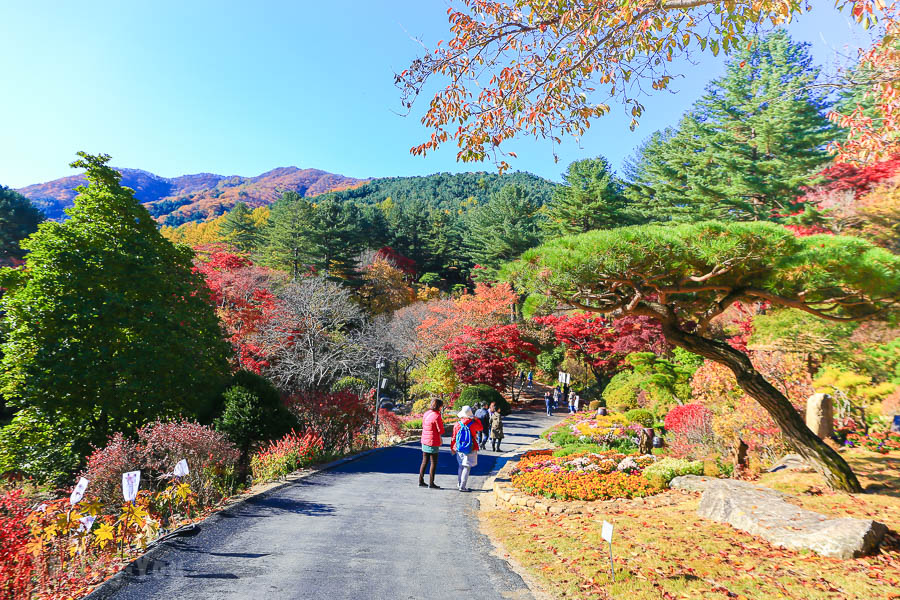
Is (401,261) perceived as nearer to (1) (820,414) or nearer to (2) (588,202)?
(2) (588,202)

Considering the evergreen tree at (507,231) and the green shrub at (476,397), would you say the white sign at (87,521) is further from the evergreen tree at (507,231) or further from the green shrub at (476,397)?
the evergreen tree at (507,231)

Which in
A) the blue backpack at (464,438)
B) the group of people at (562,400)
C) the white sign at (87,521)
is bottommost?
the group of people at (562,400)

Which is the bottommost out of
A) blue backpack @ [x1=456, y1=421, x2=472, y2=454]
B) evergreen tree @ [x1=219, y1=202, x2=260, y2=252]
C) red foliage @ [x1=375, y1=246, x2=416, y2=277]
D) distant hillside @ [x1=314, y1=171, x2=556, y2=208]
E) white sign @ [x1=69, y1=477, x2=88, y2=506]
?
blue backpack @ [x1=456, y1=421, x2=472, y2=454]

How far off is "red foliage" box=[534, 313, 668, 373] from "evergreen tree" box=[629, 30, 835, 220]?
7406 mm

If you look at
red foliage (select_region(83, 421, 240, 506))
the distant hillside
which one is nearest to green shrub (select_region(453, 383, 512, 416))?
red foliage (select_region(83, 421, 240, 506))

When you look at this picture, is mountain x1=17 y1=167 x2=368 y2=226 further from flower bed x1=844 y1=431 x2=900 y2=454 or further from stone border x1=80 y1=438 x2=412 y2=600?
flower bed x1=844 y1=431 x2=900 y2=454

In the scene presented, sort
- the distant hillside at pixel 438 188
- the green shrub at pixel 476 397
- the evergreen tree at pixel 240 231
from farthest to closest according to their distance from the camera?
the distant hillside at pixel 438 188, the evergreen tree at pixel 240 231, the green shrub at pixel 476 397

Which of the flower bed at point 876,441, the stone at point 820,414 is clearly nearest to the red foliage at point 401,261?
the stone at point 820,414

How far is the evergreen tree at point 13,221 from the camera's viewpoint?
110ft

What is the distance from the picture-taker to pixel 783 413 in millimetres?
6543

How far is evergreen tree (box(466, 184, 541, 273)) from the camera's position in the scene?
128 feet

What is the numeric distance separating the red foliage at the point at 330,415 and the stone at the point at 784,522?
8.47m

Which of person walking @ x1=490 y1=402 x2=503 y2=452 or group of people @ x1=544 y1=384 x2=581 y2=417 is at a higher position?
person walking @ x1=490 y1=402 x2=503 y2=452

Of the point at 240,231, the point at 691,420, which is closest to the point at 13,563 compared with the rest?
the point at 691,420
